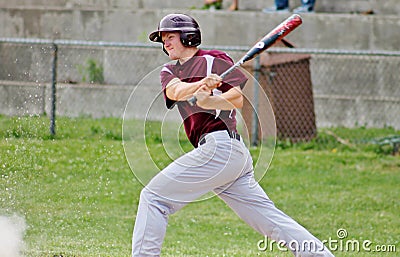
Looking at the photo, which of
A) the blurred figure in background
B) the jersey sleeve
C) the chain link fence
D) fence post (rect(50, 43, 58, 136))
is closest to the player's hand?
the jersey sleeve

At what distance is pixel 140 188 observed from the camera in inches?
385

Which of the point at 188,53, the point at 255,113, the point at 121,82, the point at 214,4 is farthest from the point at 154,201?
the point at 214,4

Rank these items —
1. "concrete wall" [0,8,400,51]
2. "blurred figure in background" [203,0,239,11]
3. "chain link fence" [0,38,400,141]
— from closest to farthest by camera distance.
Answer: "chain link fence" [0,38,400,141], "concrete wall" [0,8,400,51], "blurred figure in background" [203,0,239,11]

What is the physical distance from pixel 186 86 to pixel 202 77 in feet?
Answer: 0.43

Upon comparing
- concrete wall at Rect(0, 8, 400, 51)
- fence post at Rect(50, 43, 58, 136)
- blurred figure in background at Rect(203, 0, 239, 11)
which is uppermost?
blurred figure in background at Rect(203, 0, 239, 11)

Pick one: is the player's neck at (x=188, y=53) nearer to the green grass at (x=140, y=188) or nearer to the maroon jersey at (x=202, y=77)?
the maroon jersey at (x=202, y=77)

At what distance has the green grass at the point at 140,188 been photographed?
7.61 m

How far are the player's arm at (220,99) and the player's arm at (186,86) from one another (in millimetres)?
33

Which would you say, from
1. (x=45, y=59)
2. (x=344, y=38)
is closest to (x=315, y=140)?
(x=344, y=38)

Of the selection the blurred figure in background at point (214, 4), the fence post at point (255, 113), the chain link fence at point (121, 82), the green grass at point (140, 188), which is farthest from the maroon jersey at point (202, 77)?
the blurred figure in background at point (214, 4)

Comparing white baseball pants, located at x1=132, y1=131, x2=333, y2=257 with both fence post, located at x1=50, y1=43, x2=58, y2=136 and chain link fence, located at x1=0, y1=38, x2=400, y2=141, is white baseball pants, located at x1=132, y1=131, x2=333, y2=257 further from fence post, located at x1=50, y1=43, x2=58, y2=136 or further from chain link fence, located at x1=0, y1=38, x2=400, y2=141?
chain link fence, located at x1=0, y1=38, x2=400, y2=141

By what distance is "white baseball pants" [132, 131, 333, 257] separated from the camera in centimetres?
498

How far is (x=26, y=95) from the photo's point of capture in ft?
42.0

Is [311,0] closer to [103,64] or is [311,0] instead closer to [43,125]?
[103,64]
